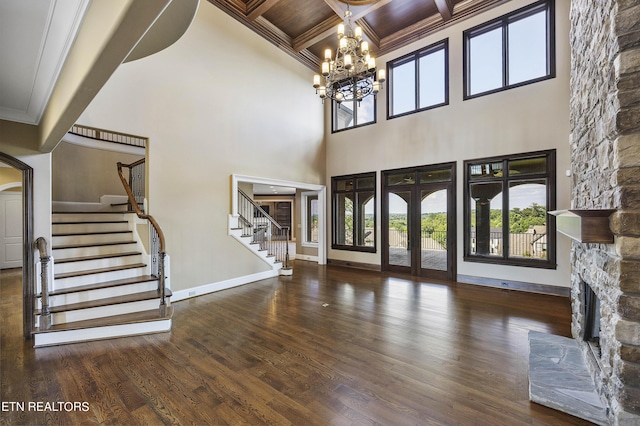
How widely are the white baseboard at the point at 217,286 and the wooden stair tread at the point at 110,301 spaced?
2.53 ft

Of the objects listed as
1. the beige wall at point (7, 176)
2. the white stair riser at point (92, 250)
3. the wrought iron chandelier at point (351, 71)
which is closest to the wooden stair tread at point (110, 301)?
the white stair riser at point (92, 250)

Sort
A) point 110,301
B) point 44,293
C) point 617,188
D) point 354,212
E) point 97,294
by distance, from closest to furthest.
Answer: point 617,188 → point 44,293 → point 110,301 → point 97,294 → point 354,212

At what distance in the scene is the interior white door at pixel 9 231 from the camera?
7.54 metres

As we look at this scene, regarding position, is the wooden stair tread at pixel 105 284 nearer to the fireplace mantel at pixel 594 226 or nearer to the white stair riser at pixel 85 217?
the white stair riser at pixel 85 217

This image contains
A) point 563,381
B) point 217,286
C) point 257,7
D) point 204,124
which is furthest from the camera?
point 257,7

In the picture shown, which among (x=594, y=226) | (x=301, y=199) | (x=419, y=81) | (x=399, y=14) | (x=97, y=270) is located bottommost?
(x=97, y=270)

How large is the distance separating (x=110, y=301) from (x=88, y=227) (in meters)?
1.90

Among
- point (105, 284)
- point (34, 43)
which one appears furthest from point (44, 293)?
point (34, 43)

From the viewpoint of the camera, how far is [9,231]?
771 centimetres

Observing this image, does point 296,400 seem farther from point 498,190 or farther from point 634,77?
point 498,190

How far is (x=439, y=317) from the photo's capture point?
407 cm

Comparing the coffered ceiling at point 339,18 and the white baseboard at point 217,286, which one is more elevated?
the coffered ceiling at point 339,18

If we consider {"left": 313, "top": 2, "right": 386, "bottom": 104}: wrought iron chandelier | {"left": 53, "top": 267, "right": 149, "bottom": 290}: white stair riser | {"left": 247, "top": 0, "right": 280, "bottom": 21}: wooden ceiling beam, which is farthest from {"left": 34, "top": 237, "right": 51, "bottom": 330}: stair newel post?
{"left": 247, "top": 0, "right": 280, "bottom": 21}: wooden ceiling beam

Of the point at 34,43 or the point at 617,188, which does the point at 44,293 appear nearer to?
the point at 34,43
